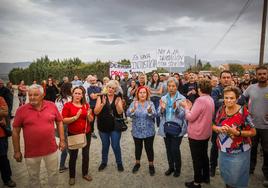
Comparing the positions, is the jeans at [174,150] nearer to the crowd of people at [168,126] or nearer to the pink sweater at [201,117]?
the crowd of people at [168,126]

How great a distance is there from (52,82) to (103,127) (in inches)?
261

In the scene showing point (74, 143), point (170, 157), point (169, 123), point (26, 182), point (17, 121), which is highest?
point (17, 121)

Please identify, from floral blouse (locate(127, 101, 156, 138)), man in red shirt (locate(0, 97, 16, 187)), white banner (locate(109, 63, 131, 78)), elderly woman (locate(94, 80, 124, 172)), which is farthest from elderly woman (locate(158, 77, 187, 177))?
white banner (locate(109, 63, 131, 78))

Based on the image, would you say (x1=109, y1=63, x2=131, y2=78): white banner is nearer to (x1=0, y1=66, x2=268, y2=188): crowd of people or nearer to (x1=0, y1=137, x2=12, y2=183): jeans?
(x1=0, y1=66, x2=268, y2=188): crowd of people

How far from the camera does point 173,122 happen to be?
157 inches

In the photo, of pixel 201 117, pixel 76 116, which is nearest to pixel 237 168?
pixel 201 117

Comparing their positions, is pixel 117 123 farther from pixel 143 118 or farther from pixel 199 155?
pixel 199 155

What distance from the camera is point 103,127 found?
436cm

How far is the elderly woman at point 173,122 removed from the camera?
3.97m

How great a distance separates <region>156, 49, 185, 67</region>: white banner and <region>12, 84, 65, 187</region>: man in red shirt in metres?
9.11

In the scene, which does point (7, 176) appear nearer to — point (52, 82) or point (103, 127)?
point (103, 127)

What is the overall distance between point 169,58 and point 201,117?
28.0 feet

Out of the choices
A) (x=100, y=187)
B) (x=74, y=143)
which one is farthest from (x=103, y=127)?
(x=100, y=187)

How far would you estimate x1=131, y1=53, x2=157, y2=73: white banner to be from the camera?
11797mm
